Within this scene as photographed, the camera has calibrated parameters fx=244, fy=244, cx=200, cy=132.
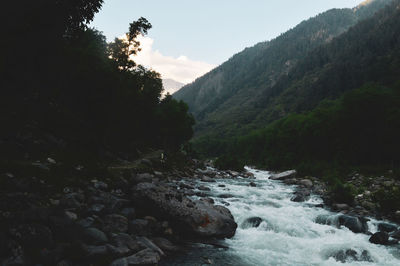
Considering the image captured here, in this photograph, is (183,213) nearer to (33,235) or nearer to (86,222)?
(86,222)

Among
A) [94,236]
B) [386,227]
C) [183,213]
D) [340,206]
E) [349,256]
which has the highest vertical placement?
[340,206]

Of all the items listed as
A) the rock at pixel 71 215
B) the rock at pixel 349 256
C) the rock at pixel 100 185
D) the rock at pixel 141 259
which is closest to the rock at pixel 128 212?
the rock at pixel 71 215

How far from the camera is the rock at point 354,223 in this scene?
1427 centimetres

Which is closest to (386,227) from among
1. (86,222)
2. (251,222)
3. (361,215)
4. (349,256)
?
(361,215)

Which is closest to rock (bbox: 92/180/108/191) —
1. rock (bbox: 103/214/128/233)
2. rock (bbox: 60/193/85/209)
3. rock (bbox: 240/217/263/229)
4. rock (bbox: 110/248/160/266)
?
rock (bbox: 60/193/85/209)

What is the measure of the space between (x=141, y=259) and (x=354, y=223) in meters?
13.0

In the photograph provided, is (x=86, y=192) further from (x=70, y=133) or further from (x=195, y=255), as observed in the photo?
(x=70, y=133)

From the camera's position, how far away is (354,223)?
14.7m

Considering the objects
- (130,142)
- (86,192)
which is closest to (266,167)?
(130,142)

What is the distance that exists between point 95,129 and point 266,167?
188 ft

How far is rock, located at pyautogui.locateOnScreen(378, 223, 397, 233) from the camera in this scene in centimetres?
1462

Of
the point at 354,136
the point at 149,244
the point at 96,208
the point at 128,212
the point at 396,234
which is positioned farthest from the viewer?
the point at 354,136

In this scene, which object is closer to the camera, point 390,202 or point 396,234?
point 396,234

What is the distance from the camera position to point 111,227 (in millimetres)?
10055
